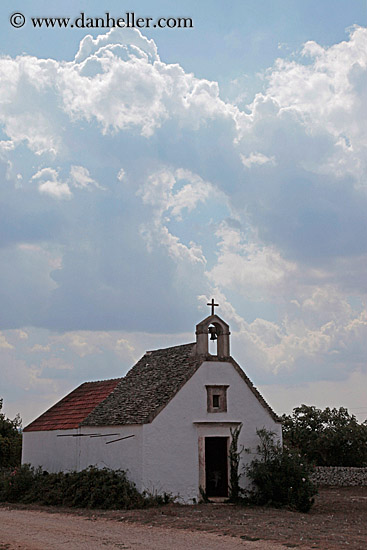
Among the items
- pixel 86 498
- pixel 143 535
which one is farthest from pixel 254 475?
pixel 143 535

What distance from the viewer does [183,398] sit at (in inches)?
907

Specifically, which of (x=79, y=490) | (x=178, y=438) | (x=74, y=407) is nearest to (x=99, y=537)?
(x=79, y=490)

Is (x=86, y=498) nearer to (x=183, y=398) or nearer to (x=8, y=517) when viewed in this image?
(x=8, y=517)

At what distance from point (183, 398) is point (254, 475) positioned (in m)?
3.68

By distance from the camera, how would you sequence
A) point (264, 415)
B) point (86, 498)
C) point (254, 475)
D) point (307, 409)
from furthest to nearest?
point (307, 409), point (264, 415), point (254, 475), point (86, 498)

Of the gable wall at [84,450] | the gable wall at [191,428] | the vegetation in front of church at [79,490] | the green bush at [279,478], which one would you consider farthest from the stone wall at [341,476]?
the vegetation in front of church at [79,490]

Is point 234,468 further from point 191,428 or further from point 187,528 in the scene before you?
point 187,528

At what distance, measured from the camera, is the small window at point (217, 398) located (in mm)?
23542

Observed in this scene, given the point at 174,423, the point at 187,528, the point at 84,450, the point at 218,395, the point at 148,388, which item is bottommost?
the point at 187,528

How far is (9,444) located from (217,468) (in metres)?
15.8

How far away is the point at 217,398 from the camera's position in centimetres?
2381

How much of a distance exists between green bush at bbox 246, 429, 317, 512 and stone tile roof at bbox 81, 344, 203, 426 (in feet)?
12.1

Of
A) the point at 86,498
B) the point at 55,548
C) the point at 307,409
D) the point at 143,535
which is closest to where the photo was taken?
the point at 55,548

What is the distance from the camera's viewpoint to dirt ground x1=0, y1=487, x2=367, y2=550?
47.1 feet
